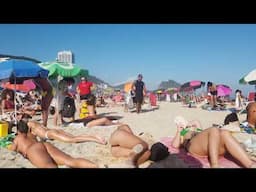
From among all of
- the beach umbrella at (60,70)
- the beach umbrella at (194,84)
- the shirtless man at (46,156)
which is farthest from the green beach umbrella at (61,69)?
the beach umbrella at (194,84)

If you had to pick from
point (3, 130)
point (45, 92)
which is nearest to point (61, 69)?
point (45, 92)

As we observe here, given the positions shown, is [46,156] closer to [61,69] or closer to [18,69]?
[18,69]

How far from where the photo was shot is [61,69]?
7637mm

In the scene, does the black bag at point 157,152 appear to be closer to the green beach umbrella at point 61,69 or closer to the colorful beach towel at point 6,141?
the colorful beach towel at point 6,141

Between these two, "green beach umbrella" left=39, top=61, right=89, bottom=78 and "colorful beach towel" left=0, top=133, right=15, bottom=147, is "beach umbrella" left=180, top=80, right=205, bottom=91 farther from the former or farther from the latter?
"colorful beach towel" left=0, top=133, right=15, bottom=147

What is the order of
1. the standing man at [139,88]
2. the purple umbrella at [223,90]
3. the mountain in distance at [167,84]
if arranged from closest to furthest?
the standing man at [139,88], the purple umbrella at [223,90], the mountain in distance at [167,84]

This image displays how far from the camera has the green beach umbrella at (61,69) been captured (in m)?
7.50

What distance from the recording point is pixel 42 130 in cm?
486

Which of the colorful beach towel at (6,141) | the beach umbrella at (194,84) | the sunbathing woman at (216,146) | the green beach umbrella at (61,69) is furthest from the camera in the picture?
the beach umbrella at (194,84)

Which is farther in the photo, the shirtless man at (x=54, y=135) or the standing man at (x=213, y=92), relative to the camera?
the standing man at (x=213, y=92)
